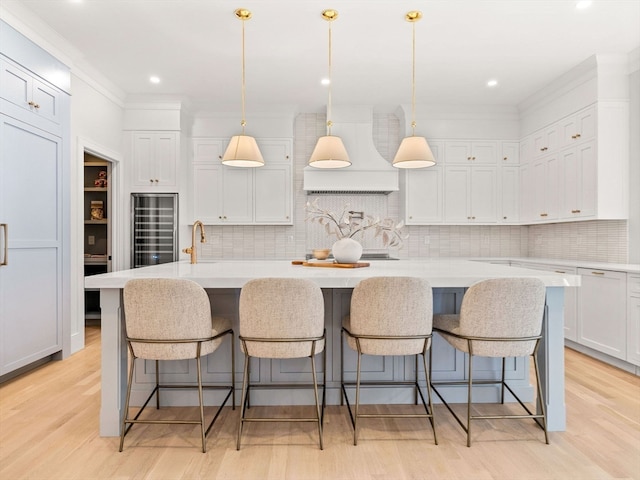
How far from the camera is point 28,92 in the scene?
318 centimetres

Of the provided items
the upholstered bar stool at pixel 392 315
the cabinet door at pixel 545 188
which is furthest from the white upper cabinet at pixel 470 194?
the upholstered bar stool at pixel 392 315

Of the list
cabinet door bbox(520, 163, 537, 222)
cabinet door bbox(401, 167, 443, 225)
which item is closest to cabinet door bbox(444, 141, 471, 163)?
cabinet door bbox(401, 167, 443, 225)

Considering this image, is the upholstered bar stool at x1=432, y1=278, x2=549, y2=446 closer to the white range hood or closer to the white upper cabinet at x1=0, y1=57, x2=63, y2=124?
the white range hood

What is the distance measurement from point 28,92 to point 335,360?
10.1ft

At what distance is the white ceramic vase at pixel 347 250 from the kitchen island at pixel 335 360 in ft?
0.61

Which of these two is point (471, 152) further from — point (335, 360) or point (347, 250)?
point (335, 360)

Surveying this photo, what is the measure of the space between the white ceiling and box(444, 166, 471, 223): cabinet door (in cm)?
95

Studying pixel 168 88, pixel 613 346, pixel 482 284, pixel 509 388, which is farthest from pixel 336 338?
pixel 168 88

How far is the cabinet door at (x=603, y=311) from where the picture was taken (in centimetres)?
343

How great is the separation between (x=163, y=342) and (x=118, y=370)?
41 cm

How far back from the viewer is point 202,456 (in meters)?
2.03

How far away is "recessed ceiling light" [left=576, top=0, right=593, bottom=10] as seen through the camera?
2.99m

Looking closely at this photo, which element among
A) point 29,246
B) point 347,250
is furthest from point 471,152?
point 29,246

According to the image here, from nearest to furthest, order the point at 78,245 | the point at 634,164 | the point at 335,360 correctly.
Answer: the point at 335,360, the point at 634,164, the point at 78,245
